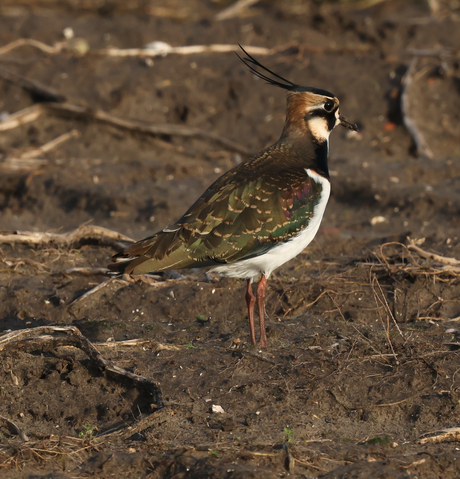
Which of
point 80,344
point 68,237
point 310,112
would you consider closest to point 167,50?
point 68,237

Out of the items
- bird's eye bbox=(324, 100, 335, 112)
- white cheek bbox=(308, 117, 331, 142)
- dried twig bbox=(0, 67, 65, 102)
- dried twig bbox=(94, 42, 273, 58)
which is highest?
bird's eye bbox=(324, 100, 335, 112)

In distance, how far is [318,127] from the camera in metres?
6.77

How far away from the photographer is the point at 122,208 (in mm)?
10594

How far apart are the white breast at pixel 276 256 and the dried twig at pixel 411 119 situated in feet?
20.0

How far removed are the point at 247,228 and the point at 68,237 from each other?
3265 mm

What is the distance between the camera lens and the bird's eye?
22.2 feet

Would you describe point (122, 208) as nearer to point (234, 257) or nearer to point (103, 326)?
point (103, 326)

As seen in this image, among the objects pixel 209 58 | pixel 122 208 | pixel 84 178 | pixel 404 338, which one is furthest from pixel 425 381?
pixel 209 58

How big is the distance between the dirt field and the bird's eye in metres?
1.73

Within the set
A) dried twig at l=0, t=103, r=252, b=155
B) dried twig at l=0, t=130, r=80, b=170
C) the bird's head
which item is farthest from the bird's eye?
dried twig at l=0, t=130, r=80, b=170

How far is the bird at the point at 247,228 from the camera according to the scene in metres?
5.92

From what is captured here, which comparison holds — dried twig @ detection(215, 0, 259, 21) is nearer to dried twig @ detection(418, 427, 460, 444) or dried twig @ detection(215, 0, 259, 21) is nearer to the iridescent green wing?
the iridescent green wing

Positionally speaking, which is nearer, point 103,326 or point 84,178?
point 103,326

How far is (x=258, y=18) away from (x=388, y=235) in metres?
8.48
